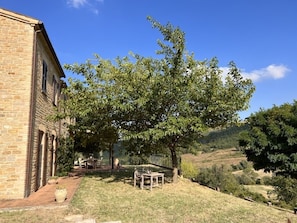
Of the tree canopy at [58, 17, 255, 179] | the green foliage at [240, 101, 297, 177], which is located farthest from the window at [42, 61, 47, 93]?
the green foliage at [240, 101, 297, 177]

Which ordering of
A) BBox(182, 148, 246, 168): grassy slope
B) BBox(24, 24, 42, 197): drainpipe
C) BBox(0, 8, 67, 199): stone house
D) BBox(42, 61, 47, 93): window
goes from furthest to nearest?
1. BBox(182, 148, 246, 168): grassy slope
2. BBox(42, 61, 47, 93): window
3. BBox(24, 24, 42, 197): drainpipe
4. BBox(0, 8, 67, 199): stone house

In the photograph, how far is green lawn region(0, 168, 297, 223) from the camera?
781cm

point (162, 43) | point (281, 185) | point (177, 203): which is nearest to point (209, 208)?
point (177, 203)

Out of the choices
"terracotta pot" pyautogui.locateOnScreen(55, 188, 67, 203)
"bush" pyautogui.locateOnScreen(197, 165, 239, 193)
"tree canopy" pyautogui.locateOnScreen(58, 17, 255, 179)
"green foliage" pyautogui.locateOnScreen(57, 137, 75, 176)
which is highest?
"tree canopy" pyautogui.locateOnScreen(58, 17, 255, 179)

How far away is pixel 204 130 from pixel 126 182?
5739mm

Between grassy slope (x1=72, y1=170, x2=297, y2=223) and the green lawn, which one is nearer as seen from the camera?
the green lawn

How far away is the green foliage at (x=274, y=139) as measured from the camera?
51.9 ft

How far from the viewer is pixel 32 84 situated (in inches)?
401

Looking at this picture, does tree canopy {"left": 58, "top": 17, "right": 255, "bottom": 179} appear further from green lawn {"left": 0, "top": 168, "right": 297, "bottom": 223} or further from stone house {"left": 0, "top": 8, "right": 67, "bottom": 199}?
stone house {"left": 0, "top": 8, "right": 67, "bottom": 199}

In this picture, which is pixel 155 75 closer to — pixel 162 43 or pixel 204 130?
pixel 162 43

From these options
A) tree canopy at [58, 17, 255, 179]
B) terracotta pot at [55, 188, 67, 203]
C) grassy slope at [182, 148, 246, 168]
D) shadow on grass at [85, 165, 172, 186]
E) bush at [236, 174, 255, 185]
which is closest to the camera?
terracotta pot at [55, 188, 67, 203]

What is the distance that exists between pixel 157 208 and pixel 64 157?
10534 mm

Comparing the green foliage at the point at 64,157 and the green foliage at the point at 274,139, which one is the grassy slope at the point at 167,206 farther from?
the green foliage at the point at 274,139

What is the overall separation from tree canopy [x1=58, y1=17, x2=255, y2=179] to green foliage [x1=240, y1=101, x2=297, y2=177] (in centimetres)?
459
